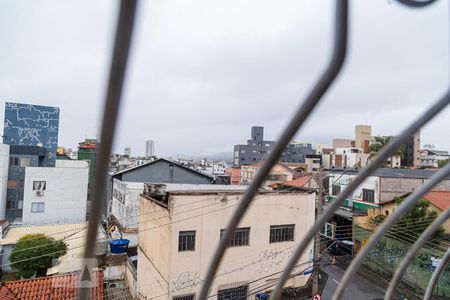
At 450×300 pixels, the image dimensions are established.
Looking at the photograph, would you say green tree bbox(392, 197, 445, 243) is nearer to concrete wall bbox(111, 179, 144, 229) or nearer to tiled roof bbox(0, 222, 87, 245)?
concrete wall bbox(111, 179, 144, 229)

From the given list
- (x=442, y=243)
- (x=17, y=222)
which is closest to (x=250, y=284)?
(x=442, y=243)

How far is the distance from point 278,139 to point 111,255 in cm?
1485

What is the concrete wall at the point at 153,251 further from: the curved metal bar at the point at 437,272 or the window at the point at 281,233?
the curved metal bar at the point at 437,272

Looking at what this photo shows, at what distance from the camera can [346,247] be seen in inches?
709

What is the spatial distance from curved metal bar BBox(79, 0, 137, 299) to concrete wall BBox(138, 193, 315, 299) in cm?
817

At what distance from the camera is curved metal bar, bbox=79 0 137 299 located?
1.75 ft

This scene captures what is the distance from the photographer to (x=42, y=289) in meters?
8.74

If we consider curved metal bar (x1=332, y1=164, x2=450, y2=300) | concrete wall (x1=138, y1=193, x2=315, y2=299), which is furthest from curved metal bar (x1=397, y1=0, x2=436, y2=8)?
concrete wall (x1=138, y1=193, x2=315, y2=299)

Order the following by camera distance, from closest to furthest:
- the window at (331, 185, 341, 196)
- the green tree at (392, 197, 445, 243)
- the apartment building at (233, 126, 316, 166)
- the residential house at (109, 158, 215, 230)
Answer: the green tree at (392, 197, 445, 243), the residential house at (109, 158, 215, 230), the window at (331, 185, 341, 196), the apartment building at (233, 126, 316, 166)

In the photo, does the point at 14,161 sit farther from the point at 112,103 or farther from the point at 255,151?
the point at 255,151

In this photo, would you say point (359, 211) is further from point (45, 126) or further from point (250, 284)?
point (45, 126)

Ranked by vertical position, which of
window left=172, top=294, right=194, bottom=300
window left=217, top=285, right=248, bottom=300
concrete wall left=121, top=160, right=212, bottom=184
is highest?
concrete wall left=121, top=160, right=212, bottom=184

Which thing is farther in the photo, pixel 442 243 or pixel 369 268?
pixel 369 268

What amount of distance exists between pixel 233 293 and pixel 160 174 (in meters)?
12.8
